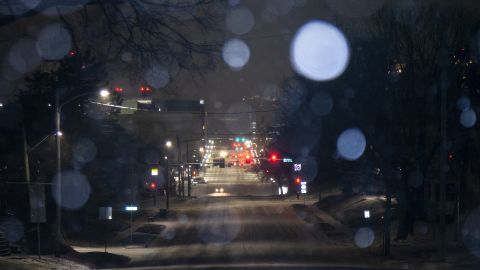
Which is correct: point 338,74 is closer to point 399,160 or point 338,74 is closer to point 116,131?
point 399,160

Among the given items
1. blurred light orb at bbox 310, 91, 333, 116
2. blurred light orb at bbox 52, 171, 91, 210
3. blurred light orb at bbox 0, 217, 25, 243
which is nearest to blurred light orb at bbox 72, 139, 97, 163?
blurred light orb at bbox 52, 171, 91, 210

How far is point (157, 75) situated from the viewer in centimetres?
1048

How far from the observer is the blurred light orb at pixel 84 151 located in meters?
47.8

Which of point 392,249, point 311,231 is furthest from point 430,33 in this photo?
point 311,231

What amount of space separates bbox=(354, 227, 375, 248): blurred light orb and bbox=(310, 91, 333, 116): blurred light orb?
8.81m

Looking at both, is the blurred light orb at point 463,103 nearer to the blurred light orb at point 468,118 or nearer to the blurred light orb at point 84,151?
the blurred light orb at point 468,118

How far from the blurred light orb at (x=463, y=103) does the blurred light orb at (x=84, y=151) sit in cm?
2933

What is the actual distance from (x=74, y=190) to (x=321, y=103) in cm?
2119

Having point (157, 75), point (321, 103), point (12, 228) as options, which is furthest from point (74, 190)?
point (157, 75)

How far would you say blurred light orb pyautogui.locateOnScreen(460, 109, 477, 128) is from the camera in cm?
3025

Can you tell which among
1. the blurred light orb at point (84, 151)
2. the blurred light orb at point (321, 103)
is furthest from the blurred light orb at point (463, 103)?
the blurred light orb at point (84, 151)

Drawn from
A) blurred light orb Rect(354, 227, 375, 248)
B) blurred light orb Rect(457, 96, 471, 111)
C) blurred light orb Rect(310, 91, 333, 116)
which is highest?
blurred light orb Rect(310, 91, 333, 116)

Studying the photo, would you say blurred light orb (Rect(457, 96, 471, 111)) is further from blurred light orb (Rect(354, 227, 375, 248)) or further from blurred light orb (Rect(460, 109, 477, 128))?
blurred light orb (Rect(354, 227, 375, 248))

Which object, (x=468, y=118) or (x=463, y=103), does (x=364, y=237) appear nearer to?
(x=468, y=118)
